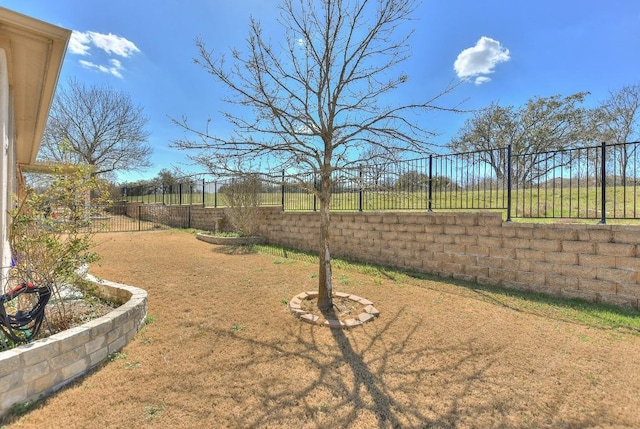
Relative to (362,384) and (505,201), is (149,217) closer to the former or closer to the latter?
(505,201)

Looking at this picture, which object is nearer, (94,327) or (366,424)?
(366,424)

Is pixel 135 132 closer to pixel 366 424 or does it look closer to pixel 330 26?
pixel 330 26

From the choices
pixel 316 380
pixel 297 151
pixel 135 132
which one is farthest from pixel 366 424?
pixel 135 132

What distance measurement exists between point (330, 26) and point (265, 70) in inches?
43.0

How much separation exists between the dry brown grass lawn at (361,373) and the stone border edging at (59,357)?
133mm

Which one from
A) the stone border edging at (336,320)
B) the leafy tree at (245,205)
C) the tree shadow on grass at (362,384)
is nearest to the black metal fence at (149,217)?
the leafy tree at (245,205)

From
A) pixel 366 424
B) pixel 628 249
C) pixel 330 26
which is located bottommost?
pixel 366 424

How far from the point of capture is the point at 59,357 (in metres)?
2.52

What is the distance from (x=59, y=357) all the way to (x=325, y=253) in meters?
2.97

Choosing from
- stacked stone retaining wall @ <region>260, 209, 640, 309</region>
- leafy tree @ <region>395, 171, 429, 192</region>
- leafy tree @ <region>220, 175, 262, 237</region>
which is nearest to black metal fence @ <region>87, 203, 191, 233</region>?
leafy tree @ <region>220, 175, 262, 237</region>

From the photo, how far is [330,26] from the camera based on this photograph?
425 centimetres

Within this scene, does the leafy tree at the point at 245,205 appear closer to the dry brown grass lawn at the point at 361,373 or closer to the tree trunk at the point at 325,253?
the dry brown grass lawn at the point at 361,373

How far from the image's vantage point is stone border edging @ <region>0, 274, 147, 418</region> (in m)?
2.21

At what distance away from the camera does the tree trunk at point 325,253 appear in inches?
170
